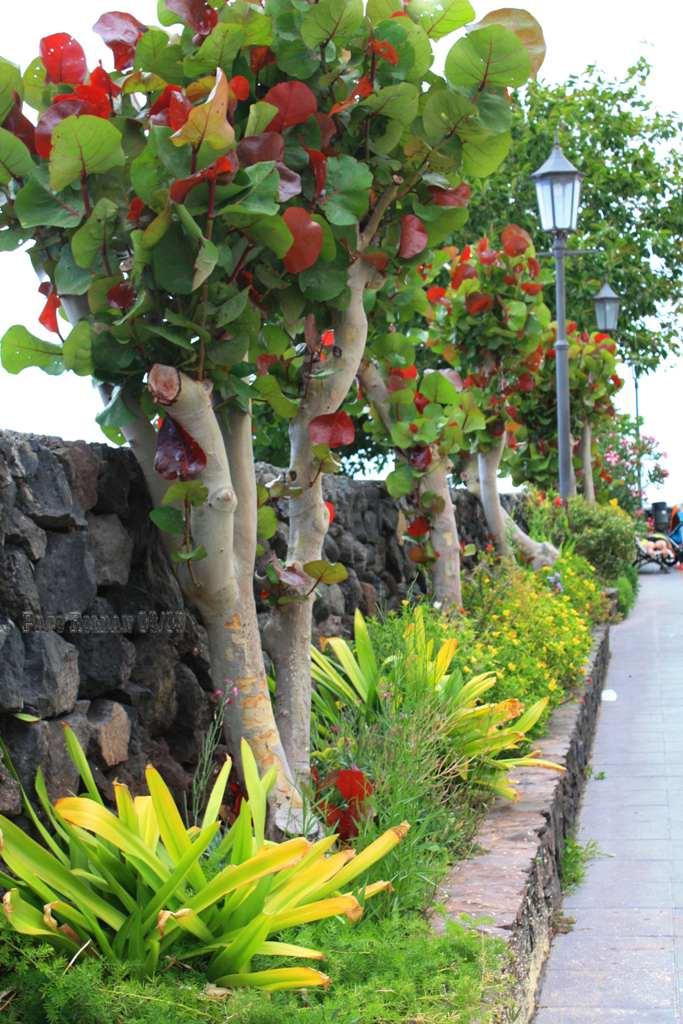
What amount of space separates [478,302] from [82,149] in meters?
7.39

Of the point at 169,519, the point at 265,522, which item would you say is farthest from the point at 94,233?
the point at 265,522

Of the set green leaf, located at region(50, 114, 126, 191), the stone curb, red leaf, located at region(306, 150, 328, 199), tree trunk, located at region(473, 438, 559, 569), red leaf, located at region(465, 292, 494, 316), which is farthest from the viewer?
tree trunk, located at region(473, 438, 559, 569)

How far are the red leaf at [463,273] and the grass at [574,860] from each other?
5.66m

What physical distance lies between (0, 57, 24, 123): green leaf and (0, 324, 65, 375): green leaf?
68 centimetres

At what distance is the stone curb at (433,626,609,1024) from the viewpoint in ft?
14.5

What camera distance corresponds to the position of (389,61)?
199 inches

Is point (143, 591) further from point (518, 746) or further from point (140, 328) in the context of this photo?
point (518, 746)

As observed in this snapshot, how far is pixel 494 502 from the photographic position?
41.0ft

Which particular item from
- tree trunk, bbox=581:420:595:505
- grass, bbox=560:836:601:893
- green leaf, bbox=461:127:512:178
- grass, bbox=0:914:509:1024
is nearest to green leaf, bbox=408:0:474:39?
green leaf, bbox=461:127:512:178

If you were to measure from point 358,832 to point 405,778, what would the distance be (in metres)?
0.26

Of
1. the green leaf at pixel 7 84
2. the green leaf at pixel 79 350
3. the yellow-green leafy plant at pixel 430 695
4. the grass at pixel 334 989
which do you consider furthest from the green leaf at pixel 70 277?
the yellow-green leafy plant at pixel 430 695

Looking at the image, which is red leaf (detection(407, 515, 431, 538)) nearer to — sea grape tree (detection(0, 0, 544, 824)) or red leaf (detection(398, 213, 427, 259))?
sea grape tree (detection(0, 0, 544, 824))

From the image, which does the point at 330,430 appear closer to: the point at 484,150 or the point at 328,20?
the point at 484,150

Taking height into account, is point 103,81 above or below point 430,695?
above
